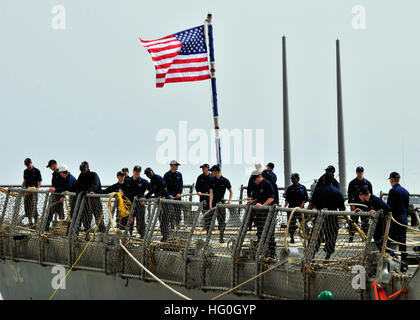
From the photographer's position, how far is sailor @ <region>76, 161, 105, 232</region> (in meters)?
15.6

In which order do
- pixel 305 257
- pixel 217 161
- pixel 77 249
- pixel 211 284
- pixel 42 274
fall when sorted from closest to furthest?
pixel 305 257 < pixel 211 284 < pixel 77 249 < pixel 42 274 < pixel 217 161

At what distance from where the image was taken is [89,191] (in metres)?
16.0

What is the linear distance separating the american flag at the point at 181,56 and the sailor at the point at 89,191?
4.51m

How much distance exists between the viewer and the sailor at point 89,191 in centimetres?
1559

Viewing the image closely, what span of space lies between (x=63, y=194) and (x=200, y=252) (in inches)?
Answer: 161

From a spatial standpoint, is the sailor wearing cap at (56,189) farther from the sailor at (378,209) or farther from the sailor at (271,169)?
the sailor at (378,209)

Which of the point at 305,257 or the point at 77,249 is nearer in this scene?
the point at 305,257

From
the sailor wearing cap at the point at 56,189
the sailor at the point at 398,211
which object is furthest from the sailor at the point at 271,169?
the sailor at the point at 398,211

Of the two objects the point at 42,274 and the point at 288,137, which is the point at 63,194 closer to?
the point at 42,274

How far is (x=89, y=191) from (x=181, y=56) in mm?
5634

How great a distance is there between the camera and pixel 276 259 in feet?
41.5

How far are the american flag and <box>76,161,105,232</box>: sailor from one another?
4506 millimetres

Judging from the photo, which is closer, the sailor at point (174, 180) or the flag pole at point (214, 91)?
the sailor at point (174, 180)
